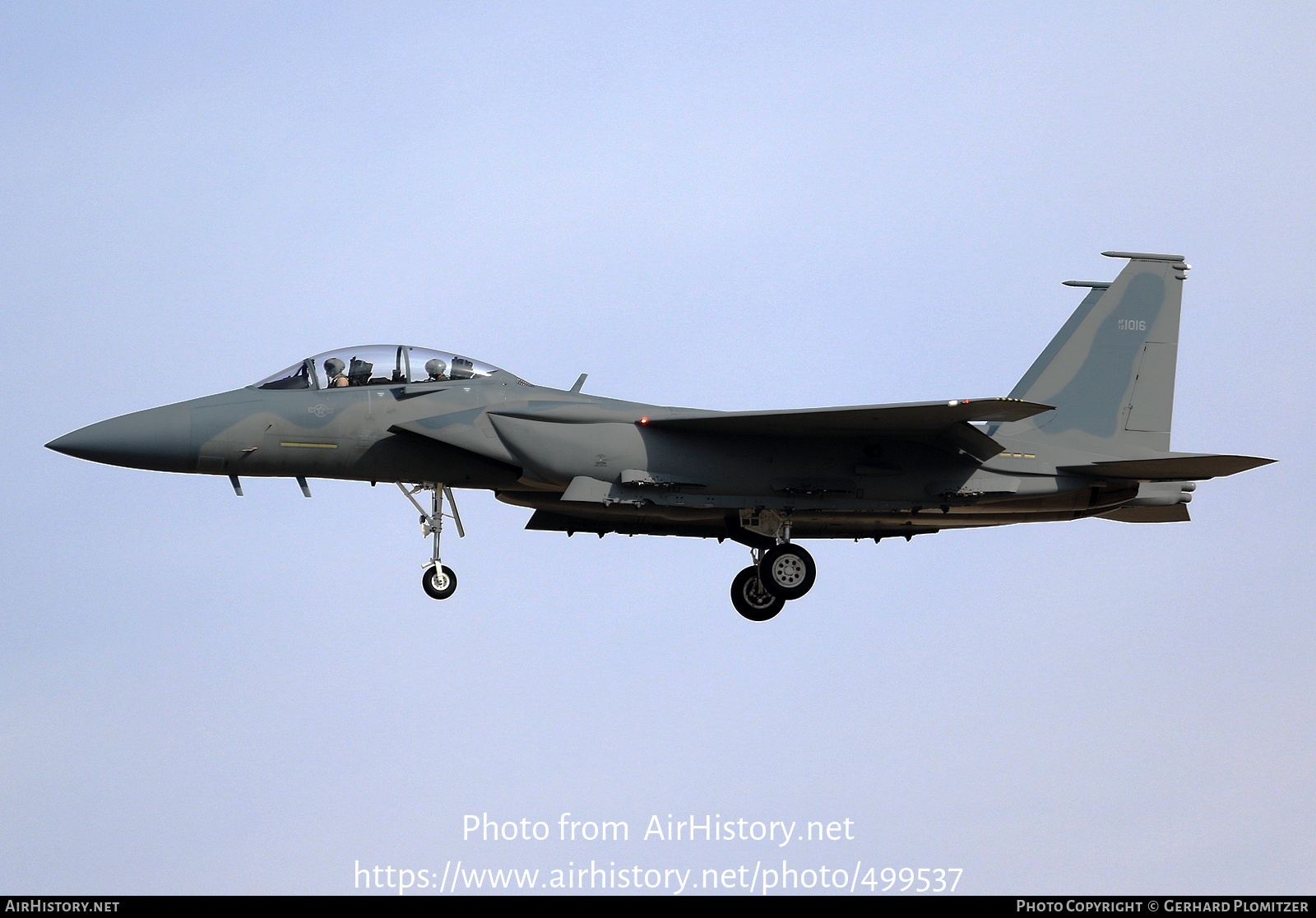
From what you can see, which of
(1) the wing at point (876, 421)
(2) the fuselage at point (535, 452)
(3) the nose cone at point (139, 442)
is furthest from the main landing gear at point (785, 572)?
(3) the nose cone at point (139, 442)

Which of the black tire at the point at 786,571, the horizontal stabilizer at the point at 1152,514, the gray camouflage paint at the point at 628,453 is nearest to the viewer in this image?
the gray camouflage paint at the point at 628,453

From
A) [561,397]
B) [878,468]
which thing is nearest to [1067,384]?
[878,468]

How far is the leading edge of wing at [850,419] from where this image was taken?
625 inches

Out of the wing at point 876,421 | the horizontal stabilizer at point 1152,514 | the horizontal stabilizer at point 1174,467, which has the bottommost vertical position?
the horizontal stabilizer at point 1152,514

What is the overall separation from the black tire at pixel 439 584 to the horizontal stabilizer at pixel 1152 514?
8706 millimetres

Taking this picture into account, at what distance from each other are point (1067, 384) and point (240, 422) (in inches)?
432

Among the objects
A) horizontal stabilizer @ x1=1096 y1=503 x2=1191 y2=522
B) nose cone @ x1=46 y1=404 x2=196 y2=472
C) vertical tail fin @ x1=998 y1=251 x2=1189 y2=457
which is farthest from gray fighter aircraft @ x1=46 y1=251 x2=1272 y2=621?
vertical tail fin @ x1=998 y1=251 x2=1189 y2=457

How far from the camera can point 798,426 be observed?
16.6m

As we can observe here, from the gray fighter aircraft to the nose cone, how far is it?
0.02 metres

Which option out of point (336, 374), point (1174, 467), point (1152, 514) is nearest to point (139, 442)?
point (336, 374)

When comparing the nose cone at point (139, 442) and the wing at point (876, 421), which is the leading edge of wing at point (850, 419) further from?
the nose cone at point (139, 442)

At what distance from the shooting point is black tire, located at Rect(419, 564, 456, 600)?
656 inches

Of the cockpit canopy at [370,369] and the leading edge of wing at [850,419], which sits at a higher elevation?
the cockpit canopy at [370,369]

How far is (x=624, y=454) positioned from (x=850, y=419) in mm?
2677
